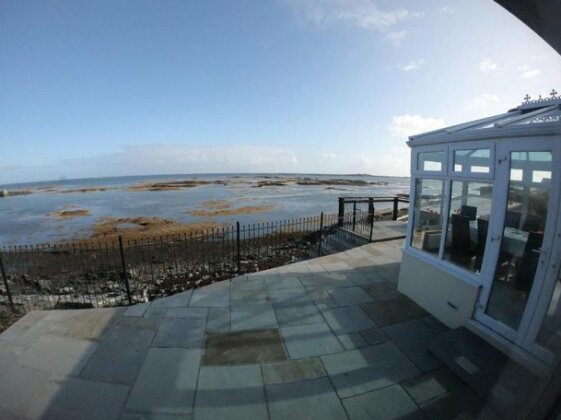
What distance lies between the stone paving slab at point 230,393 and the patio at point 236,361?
12 millimetres

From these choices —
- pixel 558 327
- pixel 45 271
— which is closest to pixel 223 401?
pixel 558 327

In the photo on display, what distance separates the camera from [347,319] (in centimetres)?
431

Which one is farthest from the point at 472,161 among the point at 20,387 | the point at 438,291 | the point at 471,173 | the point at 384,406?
the point at 20,387

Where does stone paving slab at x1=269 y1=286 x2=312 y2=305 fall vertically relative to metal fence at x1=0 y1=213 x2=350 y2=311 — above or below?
above

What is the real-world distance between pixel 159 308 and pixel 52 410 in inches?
78.6

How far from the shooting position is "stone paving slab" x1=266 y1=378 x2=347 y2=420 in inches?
103

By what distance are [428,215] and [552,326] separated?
86.3 inches

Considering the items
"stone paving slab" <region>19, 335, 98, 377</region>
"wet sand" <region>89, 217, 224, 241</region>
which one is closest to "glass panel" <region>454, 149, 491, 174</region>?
"stone paving slab" <region>19, 335, 98, 377</region>

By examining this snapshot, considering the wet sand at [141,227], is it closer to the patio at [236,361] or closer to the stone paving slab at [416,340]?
the patio at [236,361]

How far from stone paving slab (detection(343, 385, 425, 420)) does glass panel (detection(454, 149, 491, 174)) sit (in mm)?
2977

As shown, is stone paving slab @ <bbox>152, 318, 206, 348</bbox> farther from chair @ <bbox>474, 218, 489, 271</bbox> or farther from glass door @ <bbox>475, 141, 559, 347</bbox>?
chair @ <bbox>474, 218, 489, 271</bbox>

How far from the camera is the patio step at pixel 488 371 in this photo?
264cm

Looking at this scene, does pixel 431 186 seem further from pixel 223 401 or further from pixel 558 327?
pixel 223 401

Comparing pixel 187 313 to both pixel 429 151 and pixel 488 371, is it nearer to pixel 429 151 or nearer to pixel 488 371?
pixel 488 371
